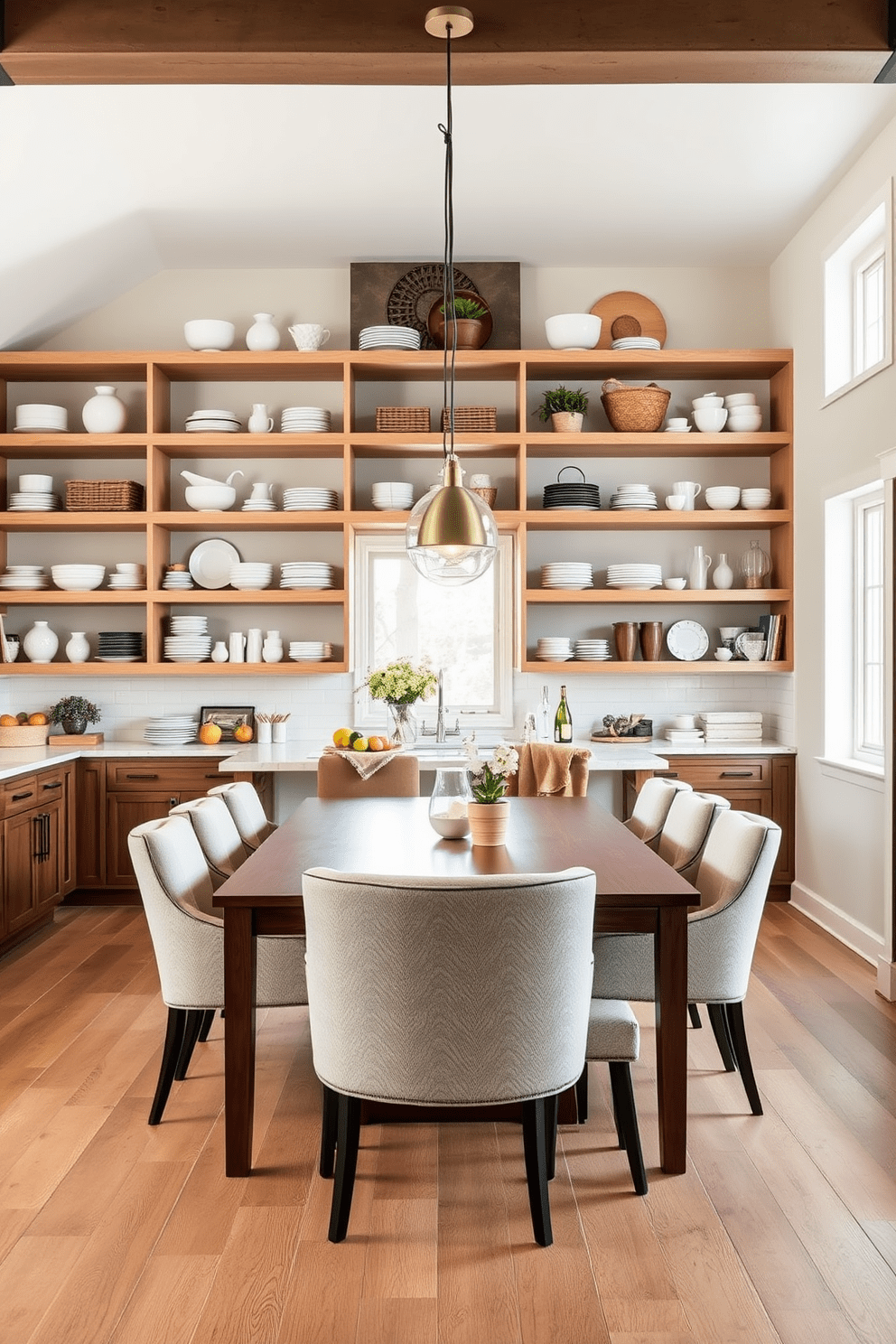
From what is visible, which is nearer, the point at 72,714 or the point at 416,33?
the point at 416,33

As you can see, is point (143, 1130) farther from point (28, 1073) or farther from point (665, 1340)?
point (665, 1340)

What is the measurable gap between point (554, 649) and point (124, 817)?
2.34m

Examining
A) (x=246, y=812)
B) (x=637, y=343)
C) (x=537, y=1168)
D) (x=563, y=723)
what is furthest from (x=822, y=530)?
(x=537, y=1168)

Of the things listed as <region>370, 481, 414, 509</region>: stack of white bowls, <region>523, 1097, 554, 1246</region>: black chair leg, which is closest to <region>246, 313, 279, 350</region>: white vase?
<region>370, 481, 414, 509</region>: stack of white bowls

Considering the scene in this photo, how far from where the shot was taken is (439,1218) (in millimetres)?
2523

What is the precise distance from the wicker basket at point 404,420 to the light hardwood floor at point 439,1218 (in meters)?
3.22

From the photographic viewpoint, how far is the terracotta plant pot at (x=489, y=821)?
3.15 metres

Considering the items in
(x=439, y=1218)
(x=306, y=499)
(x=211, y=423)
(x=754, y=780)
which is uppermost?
(x=211, y=423)

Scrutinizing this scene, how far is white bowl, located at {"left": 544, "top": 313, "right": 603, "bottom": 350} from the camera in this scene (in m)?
5.72

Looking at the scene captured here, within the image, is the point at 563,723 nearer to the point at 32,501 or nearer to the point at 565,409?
the point at 565,409

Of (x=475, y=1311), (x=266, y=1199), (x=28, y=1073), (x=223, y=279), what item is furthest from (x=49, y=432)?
(x=475, y=1311)

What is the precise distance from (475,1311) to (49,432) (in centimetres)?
A: 488

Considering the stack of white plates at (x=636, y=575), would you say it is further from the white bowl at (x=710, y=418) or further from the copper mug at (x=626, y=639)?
the white bowl at (x=710, y=418)

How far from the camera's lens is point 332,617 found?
6152mm
